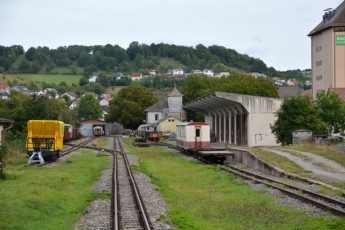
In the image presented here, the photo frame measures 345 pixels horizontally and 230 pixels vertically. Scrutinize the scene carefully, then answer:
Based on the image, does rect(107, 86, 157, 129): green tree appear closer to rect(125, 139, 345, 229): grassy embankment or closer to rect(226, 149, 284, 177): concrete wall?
rect(226, 149, 284, 177): concrete wall

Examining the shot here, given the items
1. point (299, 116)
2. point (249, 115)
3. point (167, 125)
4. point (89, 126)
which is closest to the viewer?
point (299, 116)

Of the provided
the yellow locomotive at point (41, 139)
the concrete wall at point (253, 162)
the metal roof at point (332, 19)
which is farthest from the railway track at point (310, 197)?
the metal roof at point (332, 19)

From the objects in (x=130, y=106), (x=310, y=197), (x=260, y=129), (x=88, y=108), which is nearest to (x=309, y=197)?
(x=310, y=197)

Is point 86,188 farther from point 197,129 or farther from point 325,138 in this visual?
point 325,138

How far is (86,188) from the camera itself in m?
21.7

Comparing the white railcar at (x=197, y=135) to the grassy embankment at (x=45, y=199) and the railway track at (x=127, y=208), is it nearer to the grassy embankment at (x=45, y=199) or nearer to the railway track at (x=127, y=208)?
the grassy embankment at (x=45, y=199)

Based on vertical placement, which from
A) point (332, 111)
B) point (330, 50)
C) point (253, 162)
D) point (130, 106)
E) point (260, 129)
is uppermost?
point (330, 50)

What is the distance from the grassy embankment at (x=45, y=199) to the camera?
13.5m

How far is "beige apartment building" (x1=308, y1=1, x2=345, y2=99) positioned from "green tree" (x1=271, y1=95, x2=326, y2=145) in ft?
110

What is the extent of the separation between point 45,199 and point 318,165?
15645mm

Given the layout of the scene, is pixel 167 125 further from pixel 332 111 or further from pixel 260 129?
pixel 332 111

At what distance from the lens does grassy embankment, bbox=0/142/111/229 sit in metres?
13.5

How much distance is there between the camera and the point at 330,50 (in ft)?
266

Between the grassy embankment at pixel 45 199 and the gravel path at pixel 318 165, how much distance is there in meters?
9.91
